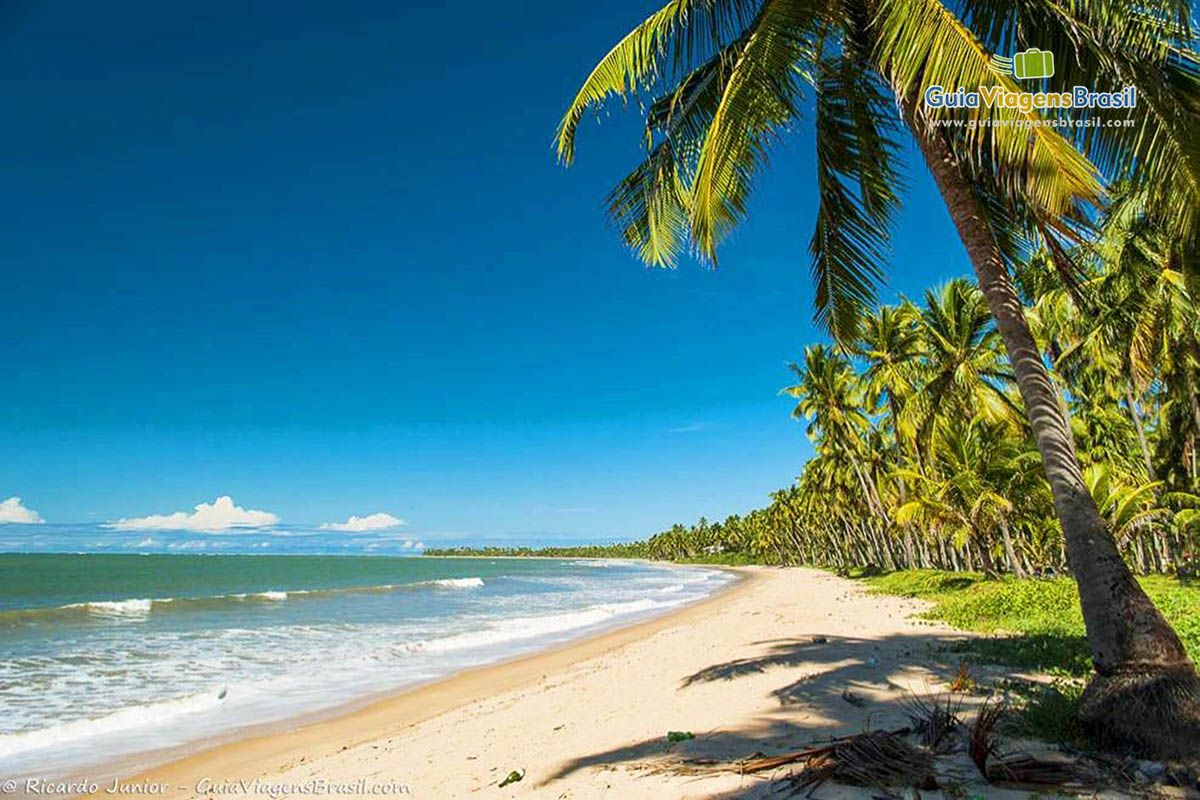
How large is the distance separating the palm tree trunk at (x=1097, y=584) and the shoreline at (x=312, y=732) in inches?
332

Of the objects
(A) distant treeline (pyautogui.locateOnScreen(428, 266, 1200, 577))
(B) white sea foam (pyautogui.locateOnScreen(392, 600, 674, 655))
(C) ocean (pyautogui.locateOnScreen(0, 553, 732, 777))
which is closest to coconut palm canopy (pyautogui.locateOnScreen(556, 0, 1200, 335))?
(A) distant treeline (pyautogui.locateOnScreen(428, 266, 1200, 577))

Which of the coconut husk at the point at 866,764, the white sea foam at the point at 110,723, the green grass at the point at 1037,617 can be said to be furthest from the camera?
the white sea foam at the point at 110,723

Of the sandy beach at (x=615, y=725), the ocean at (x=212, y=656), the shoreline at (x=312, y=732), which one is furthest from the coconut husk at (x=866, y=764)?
the ocean at (x=212, y=656)

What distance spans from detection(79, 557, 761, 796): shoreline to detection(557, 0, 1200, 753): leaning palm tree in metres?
8.06

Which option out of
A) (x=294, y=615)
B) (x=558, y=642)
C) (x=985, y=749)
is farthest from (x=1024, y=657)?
(x=294, y=615)

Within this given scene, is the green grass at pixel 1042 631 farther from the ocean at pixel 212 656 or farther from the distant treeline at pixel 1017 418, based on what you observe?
the ocean at pixel 212 656

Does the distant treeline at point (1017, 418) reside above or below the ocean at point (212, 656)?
above

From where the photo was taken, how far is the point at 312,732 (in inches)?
368

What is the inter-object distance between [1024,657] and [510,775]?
621 cm

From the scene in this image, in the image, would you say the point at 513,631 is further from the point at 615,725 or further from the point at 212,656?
the point at 615,725

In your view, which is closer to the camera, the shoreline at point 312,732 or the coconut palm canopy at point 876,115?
the coconut palm canopy at point 876,115

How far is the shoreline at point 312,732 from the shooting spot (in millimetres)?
7672

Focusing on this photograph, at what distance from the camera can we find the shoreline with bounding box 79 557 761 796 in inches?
302

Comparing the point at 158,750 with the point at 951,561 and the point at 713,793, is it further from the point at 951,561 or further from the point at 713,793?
the point at 951,561
